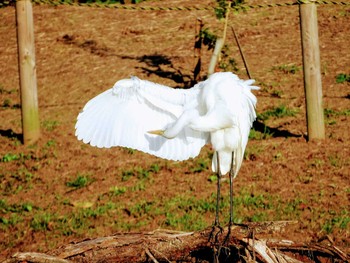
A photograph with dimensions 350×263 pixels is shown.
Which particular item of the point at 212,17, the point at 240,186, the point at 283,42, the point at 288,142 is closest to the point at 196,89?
the point at 240,186

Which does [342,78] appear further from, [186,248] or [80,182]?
[186,248]

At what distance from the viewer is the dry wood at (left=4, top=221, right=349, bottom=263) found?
A: 347 centimetres

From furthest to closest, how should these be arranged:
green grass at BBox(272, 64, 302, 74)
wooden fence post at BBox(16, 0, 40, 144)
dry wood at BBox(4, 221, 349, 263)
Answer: green grass at BBox(272, 64, 302, 74) < wooden fence post at BBox(16, 0, 40, 144) < dry wood at BBox(4, 221, 349, 263)

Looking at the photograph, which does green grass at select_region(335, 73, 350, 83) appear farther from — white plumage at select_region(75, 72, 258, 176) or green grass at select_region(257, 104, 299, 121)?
white plumage at select_region(75, 72, 258, 176)

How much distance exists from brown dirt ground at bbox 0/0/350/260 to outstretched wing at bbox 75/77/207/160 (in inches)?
46.7

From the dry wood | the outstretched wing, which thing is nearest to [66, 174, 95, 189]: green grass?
the outstretched wing

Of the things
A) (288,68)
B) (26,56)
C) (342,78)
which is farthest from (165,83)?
(26,56)

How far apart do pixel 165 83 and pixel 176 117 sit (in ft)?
15.3

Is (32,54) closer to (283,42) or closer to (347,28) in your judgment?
(283,42)

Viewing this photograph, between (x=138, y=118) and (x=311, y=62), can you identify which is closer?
(x=138, y=118)

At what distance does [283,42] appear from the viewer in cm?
1020

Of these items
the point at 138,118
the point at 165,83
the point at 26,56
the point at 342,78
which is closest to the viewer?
the point at 138,118

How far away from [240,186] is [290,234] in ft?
3.20

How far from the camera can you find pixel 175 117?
169 inches
